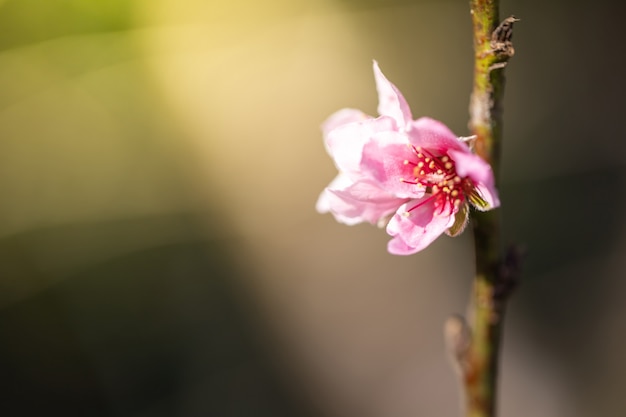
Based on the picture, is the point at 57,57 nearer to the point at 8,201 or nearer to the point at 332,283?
the point at 8,201

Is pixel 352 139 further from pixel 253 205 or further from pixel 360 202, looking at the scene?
pixel 253 205

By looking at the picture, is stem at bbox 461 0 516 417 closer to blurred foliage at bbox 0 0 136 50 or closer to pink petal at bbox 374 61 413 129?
pink petal at bbox 374 61 413 129

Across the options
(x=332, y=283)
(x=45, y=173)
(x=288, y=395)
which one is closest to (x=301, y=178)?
(x=332, y=283)

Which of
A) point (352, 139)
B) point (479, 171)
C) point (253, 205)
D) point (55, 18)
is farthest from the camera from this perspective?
point (253, 205)

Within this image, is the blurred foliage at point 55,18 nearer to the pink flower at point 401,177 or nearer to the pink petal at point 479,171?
the pink flower at point 401,177

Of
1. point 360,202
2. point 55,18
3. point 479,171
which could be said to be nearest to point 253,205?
point 55,18

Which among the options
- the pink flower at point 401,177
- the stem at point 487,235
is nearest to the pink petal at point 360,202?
the pink flower at point 401,177

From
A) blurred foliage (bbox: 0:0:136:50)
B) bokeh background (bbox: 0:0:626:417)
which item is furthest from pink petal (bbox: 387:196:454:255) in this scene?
blurred foliage (bbox: 0:0:136:50)
